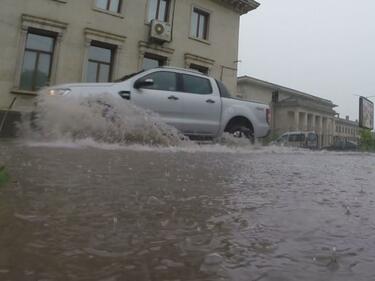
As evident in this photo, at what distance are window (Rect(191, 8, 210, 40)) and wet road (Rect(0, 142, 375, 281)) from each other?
18.9 m

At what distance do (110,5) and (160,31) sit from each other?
2.37 m

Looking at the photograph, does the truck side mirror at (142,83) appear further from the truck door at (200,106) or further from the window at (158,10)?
the window at (158,10)

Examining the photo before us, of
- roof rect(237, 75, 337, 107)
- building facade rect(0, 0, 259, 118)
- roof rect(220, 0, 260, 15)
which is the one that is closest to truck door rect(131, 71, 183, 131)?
building facade rect(0, 0, 259, 118)

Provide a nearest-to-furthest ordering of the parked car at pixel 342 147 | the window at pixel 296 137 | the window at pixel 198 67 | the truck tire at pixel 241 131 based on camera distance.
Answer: the truck tire at pixel 241 131 → the window at pixel 198 67 → the parked car at pixel 342 147 → the window at pixel 296 137

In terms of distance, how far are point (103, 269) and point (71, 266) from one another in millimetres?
101

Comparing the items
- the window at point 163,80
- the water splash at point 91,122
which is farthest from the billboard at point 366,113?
the water splash at point 91,122

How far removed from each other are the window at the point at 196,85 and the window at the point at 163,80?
0.90ft

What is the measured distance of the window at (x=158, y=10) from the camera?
19516mm

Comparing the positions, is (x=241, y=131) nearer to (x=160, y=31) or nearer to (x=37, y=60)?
(x=37, y=60)

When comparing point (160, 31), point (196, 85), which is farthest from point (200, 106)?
point (160, 31)

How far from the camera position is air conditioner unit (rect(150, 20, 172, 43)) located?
1864 cm

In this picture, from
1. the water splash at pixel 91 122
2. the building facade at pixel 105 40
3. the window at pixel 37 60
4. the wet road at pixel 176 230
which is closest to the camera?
the wet road at pixel 176 230

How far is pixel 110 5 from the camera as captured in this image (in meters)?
18.1

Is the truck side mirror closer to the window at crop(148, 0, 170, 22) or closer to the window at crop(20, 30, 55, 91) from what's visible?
the window at crop(20, 30, 55, 91)
